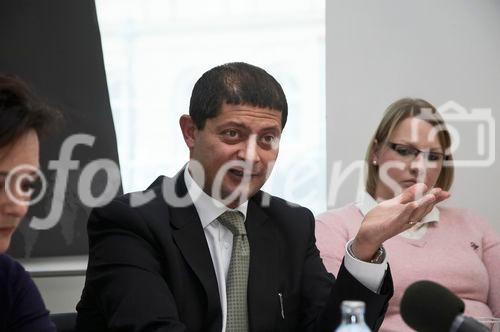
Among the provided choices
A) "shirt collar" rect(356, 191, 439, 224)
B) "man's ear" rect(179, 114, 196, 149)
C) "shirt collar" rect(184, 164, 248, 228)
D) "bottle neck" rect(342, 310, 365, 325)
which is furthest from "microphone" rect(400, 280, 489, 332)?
"shirt collar" rect(356, 191, 439, 224)

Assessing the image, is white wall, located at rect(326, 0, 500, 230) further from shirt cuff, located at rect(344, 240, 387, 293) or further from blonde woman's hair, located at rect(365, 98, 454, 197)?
shirt cuff, located at rect(344, 240, 387, 293)

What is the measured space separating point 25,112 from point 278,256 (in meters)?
0.83

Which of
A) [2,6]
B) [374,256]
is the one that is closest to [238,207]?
[374,256]

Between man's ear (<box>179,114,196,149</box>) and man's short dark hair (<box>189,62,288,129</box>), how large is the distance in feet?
0.20

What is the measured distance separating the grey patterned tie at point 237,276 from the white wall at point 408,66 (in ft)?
4.21

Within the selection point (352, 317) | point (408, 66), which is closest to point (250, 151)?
point (352, 317)

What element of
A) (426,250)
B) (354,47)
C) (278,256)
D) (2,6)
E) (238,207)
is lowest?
(426,250)

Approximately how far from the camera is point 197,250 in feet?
5.98

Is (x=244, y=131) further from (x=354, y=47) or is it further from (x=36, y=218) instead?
(x=36, y=218)

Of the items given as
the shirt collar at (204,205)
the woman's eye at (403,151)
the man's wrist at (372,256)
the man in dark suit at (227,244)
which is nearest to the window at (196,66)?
the woman's eye at (403,151)

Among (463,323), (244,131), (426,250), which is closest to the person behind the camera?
(463,323)

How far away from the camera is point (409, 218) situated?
1689 millimetres

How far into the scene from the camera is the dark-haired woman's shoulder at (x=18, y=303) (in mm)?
1651

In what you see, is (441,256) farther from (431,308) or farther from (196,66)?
(431,308)
